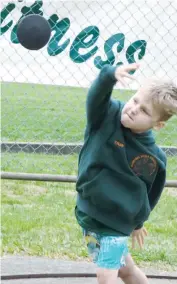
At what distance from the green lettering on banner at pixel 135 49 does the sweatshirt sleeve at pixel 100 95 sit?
7.76 feet

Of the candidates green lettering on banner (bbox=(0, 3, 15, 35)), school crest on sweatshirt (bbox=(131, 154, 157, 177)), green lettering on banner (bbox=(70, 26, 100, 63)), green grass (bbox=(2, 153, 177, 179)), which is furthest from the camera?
green grass (bbox=(2, 153, 177, 179))

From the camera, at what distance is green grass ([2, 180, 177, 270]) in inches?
187

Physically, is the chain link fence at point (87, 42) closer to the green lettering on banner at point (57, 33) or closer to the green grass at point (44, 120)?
the green lettering on banner at point (57, 33)

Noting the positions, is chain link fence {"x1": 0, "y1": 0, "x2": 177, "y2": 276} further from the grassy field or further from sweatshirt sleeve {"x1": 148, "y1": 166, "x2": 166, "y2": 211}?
sweatshirt sleeve {"x1": 148, "y1": 166, "x2": 166, "y2": 211}

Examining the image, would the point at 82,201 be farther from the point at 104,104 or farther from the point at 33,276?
the point at 33,276

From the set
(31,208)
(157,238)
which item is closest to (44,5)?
(31,208)

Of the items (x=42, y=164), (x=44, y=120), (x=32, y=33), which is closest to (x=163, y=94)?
(x=32, y=33)

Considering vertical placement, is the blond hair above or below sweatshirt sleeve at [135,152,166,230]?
above

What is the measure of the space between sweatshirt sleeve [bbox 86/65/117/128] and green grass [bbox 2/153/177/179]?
359 cm

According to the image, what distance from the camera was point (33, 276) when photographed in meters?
4.36

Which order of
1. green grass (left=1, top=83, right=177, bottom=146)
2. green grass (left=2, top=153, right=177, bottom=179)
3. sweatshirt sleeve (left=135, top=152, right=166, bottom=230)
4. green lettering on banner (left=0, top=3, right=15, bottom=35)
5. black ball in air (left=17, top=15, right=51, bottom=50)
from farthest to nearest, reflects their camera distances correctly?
green grass (left=1, top=83, right=177, bottom=146)
green grass (left=2, top=153, right=177, bottom=179)
green lettering on banner (left=0, top=3, right=15, bottom=35)
black ball in air (left=17, top=15, right=51, bottom=50)
sweatshirt sleeve (left=135, top=152, right=166, bottom=230)

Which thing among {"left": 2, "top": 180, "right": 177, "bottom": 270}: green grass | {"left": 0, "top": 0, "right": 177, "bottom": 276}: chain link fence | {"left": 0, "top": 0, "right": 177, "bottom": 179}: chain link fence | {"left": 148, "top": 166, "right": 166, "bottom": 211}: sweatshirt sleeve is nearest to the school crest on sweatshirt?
{"left": 148, "top": 166, "right": 166, "bottom": 211}: sweatshirt sleeve

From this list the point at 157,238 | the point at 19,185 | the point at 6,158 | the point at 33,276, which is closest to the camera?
the point at 33,276

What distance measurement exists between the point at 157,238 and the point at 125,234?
1.77m
